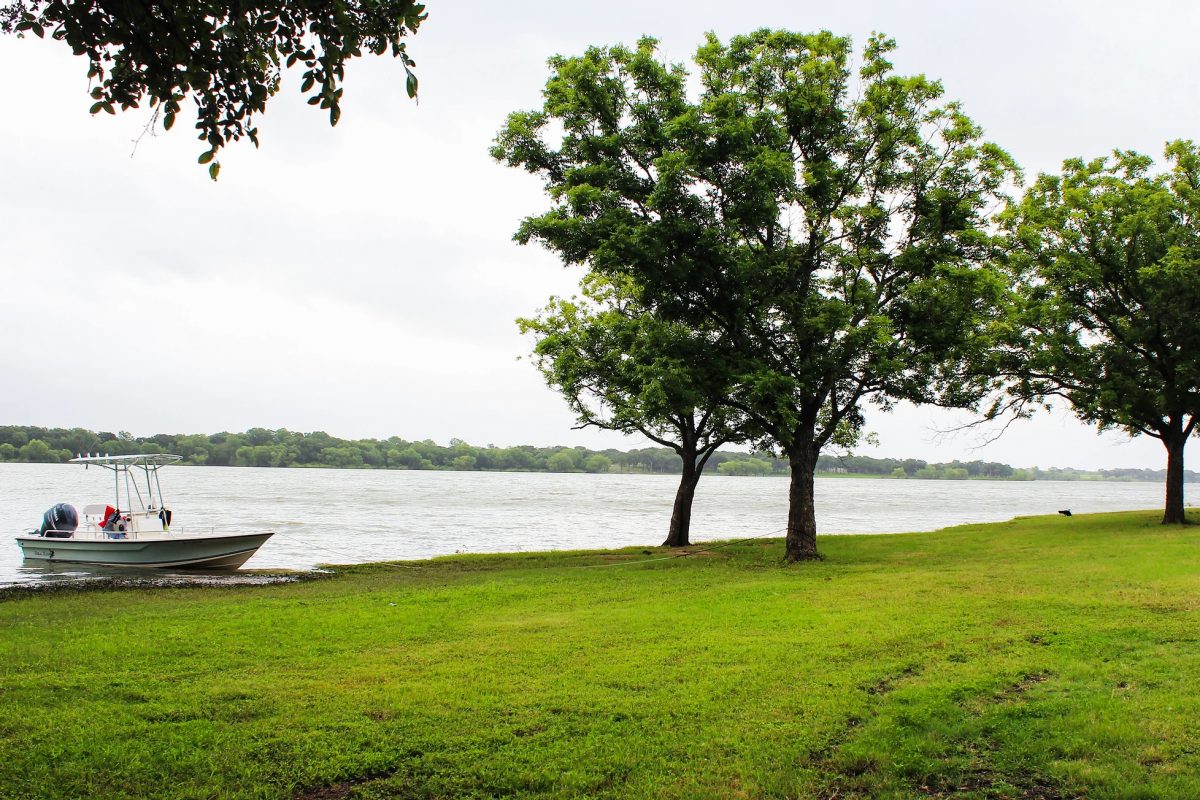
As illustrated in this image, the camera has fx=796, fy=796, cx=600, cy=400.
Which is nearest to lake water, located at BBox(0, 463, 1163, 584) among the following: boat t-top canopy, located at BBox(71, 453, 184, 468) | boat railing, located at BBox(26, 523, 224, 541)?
boat railing, located at BBox(26, 523, 224, 541)

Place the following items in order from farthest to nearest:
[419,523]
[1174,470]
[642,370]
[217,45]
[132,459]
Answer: [419,523]
[1174,470]
[132,459]
[642,370]
[217,45]

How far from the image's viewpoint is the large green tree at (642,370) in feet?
66.9

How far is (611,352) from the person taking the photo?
2581 cm

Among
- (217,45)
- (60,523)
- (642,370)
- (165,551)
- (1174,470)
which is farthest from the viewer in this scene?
(1174,470)

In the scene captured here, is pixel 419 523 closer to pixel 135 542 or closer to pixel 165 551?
pixel 165 551

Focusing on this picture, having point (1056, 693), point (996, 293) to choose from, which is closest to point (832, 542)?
point (996, 293)

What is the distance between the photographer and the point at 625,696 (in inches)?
314

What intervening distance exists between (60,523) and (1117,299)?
133 feet

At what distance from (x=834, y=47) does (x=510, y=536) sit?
27995mm

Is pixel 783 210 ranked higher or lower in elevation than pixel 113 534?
higher

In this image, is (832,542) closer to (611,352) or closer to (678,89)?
(611,352)

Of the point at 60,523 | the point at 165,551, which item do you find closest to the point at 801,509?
the point at 165,551

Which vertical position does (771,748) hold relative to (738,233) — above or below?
below

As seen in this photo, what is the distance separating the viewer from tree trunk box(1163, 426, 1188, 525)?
30.5m
